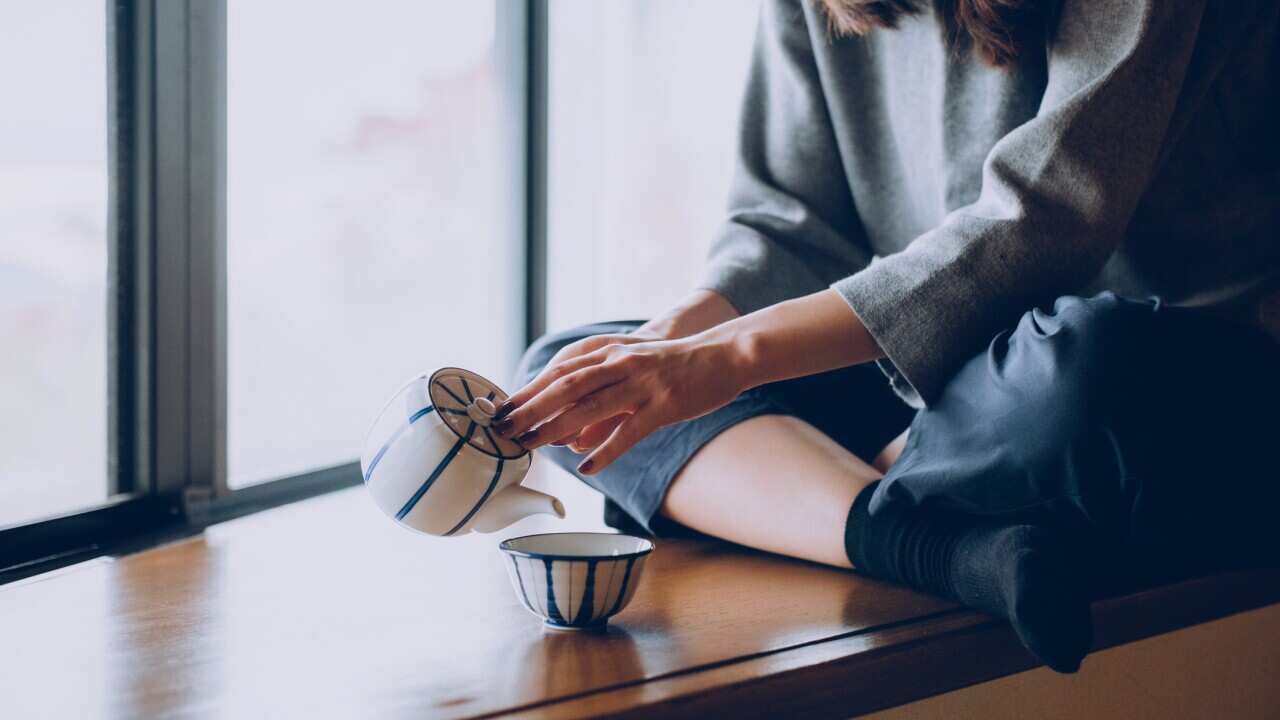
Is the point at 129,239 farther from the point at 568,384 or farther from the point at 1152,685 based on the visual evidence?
the point at 1152,685

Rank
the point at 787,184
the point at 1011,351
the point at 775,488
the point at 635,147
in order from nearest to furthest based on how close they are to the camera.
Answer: the point at 1011,351 → the point at 775,488 → the point at 787,184 → the point at 635,147

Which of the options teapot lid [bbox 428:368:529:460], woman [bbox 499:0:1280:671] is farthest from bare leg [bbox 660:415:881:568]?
teapot lid [bbox 428:368:529:460]

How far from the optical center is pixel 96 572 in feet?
3.93

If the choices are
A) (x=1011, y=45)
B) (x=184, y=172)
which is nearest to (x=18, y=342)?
(x=184, y=172)

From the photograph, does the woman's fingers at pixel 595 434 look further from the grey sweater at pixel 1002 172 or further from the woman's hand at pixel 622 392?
the grey sweater at pixel 1002 172

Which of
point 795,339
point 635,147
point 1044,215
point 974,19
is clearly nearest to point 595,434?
point 795,339

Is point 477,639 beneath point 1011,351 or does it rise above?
beneath

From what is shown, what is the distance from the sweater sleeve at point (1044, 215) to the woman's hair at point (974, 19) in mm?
95

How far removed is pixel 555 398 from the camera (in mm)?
854

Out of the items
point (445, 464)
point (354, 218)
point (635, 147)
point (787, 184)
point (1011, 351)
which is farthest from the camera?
point (635, 147)

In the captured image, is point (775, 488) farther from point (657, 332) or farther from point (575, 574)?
point (575, 574)

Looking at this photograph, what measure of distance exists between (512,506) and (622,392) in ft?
0.40

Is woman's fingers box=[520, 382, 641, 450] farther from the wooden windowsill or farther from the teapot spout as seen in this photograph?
the wooden windowsill

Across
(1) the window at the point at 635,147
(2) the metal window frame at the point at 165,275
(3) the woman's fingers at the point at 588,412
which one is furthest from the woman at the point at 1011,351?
(1) the window at the point at 635,147
